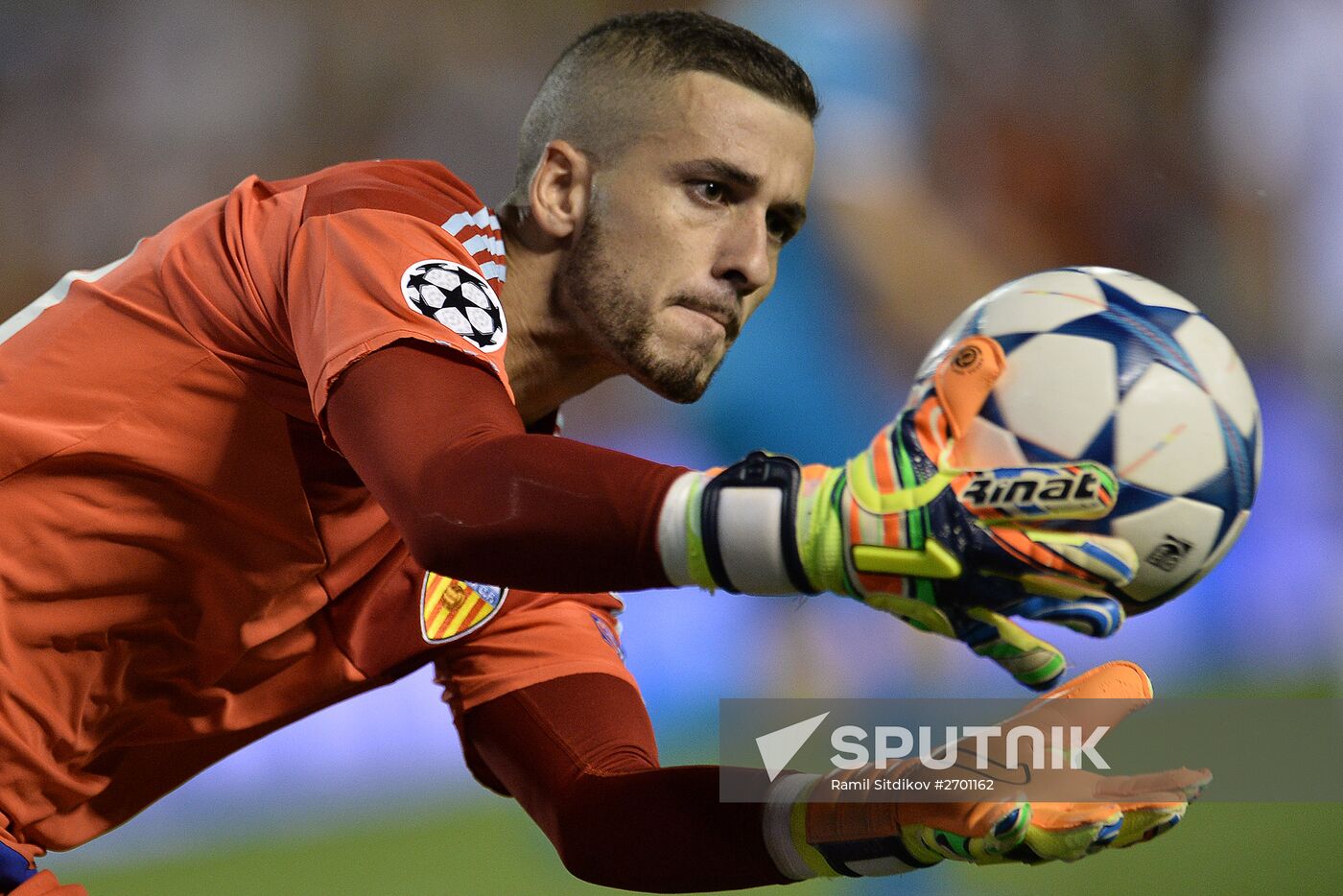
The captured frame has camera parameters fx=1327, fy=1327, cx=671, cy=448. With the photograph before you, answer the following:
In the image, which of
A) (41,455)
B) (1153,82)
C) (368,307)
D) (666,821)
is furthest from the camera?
(1153,82)

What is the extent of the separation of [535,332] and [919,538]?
1228mm

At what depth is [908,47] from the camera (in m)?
7.86

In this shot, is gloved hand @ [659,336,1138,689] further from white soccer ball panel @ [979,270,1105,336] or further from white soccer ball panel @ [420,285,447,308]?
white soccer ball panel @ [420,285,447,308]

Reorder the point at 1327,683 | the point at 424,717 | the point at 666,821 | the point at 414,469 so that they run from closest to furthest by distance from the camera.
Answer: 1. the point at 414,469
2. the point at 666,821
3. the point at 424,717
4. the point at 1327,683

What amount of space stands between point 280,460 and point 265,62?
573 centimetres

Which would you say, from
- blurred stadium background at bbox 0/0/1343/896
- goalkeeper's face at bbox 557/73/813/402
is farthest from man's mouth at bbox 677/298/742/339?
blurred stadium background at bbox 0/0/1343/896

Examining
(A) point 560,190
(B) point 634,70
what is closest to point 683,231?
(A) point 560,190

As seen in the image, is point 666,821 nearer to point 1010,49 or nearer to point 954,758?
point 954,758

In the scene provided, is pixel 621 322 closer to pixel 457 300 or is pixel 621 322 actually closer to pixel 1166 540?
pixel 457 300

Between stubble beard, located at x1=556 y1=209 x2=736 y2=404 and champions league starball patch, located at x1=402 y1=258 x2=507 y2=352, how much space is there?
56 cm

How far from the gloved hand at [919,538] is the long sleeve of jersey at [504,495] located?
0.17ft

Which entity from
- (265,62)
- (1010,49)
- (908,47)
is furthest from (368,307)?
(1010,49)

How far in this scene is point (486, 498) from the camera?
158cm

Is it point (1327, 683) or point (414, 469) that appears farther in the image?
point (1327, 683)
